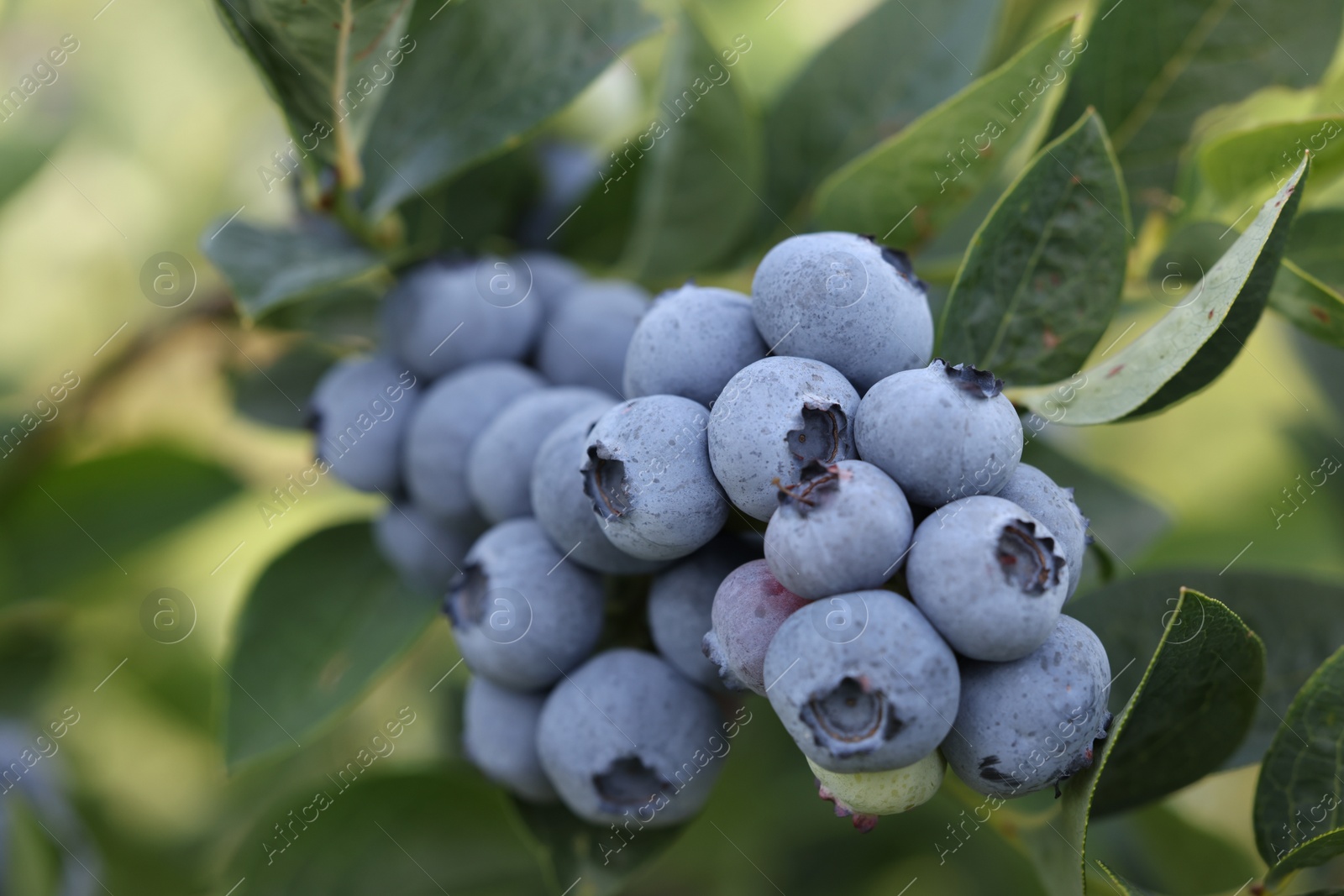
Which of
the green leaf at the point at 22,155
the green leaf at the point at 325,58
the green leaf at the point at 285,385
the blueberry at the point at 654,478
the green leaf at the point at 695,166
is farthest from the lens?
the green leaf at the point at 22,155

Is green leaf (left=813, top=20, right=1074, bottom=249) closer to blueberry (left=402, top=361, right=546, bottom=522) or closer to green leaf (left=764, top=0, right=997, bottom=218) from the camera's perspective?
green leaf (left=764, top=0, right=997, bottom=218)

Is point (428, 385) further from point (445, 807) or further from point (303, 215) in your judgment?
point (445, 807)

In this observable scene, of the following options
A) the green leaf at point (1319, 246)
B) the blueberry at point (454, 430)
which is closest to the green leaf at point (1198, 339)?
the green leaf at point (1319, 246)

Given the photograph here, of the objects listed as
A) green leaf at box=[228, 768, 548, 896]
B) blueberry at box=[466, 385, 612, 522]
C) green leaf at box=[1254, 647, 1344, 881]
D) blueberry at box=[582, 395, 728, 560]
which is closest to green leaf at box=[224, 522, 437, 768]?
green leaf at box=[228, 768, 548, 896]

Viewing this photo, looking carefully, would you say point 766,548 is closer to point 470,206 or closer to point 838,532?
point 838,532

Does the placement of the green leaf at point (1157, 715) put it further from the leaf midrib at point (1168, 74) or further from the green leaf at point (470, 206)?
the green leaf at point (470, 206)
